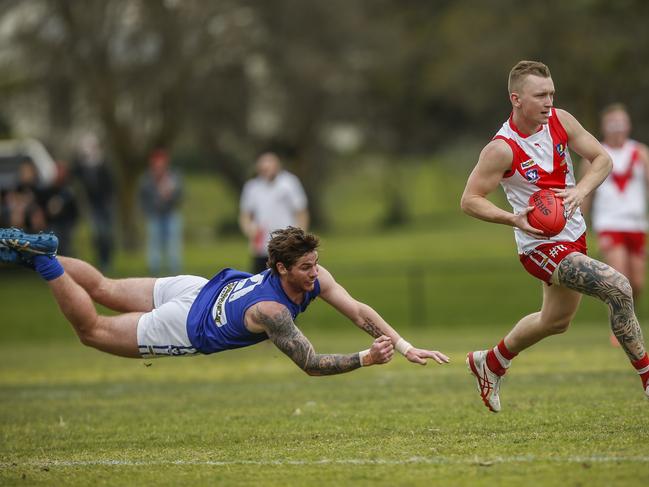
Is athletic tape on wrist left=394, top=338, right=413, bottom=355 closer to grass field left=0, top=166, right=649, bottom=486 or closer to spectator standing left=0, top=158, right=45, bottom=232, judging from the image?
grass field left=0, top=166, right=649, bottom=486

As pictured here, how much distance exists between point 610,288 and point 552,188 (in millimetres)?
849

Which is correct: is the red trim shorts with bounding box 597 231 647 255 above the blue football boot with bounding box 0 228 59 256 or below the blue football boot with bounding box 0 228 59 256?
below

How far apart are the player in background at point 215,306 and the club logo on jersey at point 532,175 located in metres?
1.46

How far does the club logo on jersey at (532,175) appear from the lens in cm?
797

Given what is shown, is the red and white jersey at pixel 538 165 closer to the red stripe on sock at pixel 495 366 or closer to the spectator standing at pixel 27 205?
the red stripe on sock at pixel 495 366

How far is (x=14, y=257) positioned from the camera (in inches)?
336

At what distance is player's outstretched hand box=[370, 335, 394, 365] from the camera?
23.7 feet

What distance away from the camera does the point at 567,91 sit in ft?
115

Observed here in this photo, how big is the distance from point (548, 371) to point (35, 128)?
29.9 meters

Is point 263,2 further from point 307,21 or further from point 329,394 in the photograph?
point 329,394

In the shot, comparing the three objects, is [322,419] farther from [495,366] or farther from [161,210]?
[161,210]

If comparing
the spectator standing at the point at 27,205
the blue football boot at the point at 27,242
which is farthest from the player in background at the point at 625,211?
the spectator standing at the point at 27,205

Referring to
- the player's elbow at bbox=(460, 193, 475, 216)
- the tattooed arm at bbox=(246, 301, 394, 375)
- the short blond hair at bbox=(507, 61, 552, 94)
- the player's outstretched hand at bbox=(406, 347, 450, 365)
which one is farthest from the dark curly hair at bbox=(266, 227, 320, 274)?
the short blond hair at bbox=(507, 61, 552, 94)

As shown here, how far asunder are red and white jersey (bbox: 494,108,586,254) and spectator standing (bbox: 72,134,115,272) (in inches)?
613
